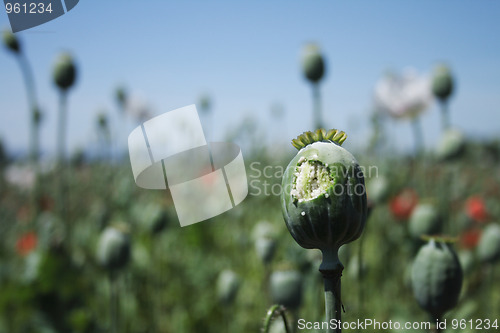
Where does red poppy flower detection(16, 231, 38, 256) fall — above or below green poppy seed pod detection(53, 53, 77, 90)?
below

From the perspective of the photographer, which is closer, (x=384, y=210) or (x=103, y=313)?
(x=103, y=313)

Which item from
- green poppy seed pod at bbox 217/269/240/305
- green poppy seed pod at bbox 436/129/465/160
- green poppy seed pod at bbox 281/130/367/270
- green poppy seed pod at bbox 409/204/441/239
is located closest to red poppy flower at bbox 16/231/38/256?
green poppy seed pod at bbox 217/269/240/305

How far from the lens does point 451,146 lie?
5.32 ft

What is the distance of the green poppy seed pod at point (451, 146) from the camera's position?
1620mm

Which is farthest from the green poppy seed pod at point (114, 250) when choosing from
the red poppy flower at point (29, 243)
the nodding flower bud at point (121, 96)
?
the nodding flower bud at point (121, 96)

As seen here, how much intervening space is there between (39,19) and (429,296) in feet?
2.95

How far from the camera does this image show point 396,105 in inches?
96.7

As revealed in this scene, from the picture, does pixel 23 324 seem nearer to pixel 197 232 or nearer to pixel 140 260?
pixel 140 260

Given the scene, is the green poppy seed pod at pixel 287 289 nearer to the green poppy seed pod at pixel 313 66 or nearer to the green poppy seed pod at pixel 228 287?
the green poppy seed pod at pixel 228 287

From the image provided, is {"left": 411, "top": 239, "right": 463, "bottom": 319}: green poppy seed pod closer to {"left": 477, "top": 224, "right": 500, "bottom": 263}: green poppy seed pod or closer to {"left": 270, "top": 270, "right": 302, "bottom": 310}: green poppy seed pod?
{"left": 270, "top": 270, "right": 302, "bottom": 310}: green poppy seed pod

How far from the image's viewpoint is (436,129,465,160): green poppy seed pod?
1620 mm

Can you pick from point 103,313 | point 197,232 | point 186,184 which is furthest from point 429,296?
point 186,184

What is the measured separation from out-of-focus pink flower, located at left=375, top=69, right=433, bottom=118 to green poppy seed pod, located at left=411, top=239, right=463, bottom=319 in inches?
71.2

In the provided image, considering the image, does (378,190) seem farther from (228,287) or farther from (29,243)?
(29,243)
